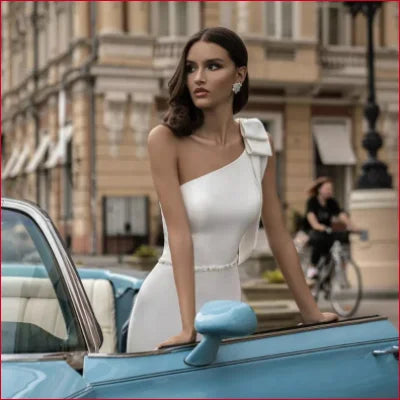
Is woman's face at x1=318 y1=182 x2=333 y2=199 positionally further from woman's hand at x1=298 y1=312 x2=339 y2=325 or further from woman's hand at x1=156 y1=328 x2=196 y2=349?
woman's hand at x1=156 y1=328 x2=196 y2=349

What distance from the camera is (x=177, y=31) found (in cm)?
2542

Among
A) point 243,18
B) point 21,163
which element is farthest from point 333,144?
point 21,163

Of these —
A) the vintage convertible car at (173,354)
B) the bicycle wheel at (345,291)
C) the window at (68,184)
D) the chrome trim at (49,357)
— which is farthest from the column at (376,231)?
the window at (68,184)

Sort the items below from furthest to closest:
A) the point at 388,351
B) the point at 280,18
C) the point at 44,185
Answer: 1. the point at 44,185
2. the point at 280,18
3. the point at 388,351

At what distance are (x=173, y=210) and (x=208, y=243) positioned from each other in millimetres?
154

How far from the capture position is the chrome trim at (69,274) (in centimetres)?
232

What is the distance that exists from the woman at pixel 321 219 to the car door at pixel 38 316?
25.4ft

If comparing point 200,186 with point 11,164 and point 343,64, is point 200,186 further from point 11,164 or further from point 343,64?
point 11,164

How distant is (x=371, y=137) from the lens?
522 inches

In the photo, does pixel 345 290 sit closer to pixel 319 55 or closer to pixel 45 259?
pixel 45 259

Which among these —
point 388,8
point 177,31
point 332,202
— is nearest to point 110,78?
point 177,31

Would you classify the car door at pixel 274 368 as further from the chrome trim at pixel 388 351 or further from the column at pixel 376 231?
the column at pixel 376 231

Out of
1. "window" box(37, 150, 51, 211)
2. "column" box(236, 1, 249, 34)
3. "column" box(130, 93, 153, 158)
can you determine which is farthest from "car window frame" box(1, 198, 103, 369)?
"window" box(37, 150, 51, 211)

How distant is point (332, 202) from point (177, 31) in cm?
1577
